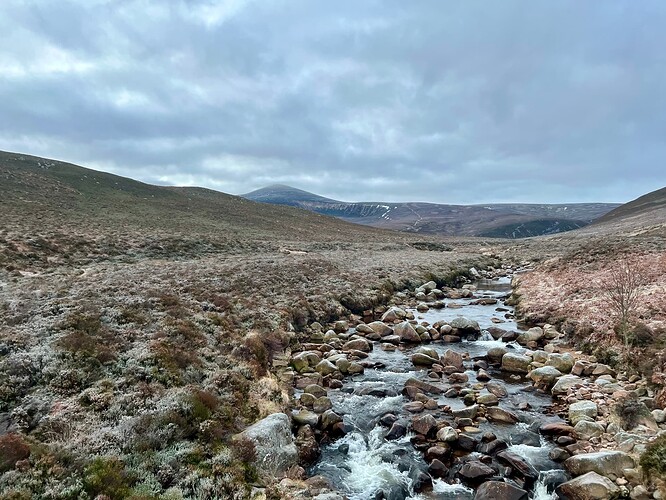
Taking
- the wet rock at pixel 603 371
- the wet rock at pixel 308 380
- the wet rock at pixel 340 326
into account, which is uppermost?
the wet rock at pixel 603 371

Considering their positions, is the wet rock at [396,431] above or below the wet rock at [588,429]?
below

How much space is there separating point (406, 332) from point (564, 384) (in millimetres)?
8628

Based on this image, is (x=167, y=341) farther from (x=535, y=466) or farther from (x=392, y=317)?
(x=392, y=317)

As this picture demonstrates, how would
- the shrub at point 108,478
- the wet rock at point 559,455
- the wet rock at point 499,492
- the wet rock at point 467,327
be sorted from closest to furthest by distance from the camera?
the shrub at point 108,478
the wet rock at point 499,492
the wet rock at point 559,455
the wet rock at point 467,327

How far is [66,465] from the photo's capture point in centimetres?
784

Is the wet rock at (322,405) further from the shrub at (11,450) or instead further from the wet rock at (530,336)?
the wet rock at (530,336)

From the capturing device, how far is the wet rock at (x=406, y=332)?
21.6 m

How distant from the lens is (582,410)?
479 inches

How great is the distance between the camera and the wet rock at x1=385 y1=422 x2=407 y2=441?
464 inches

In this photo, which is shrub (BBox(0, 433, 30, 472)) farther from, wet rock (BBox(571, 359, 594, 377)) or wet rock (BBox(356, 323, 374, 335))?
wet rock (BBox(571, 359, 594, 377))

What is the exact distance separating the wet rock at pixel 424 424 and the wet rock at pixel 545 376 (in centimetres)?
558

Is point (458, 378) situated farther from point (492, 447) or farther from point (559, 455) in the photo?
point (559, 455)

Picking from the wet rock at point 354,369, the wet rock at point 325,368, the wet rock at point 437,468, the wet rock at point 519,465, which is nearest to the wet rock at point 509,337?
the wet rock at point 354,369

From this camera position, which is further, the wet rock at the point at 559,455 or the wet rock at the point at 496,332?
the wet rock at the point at 496,332
